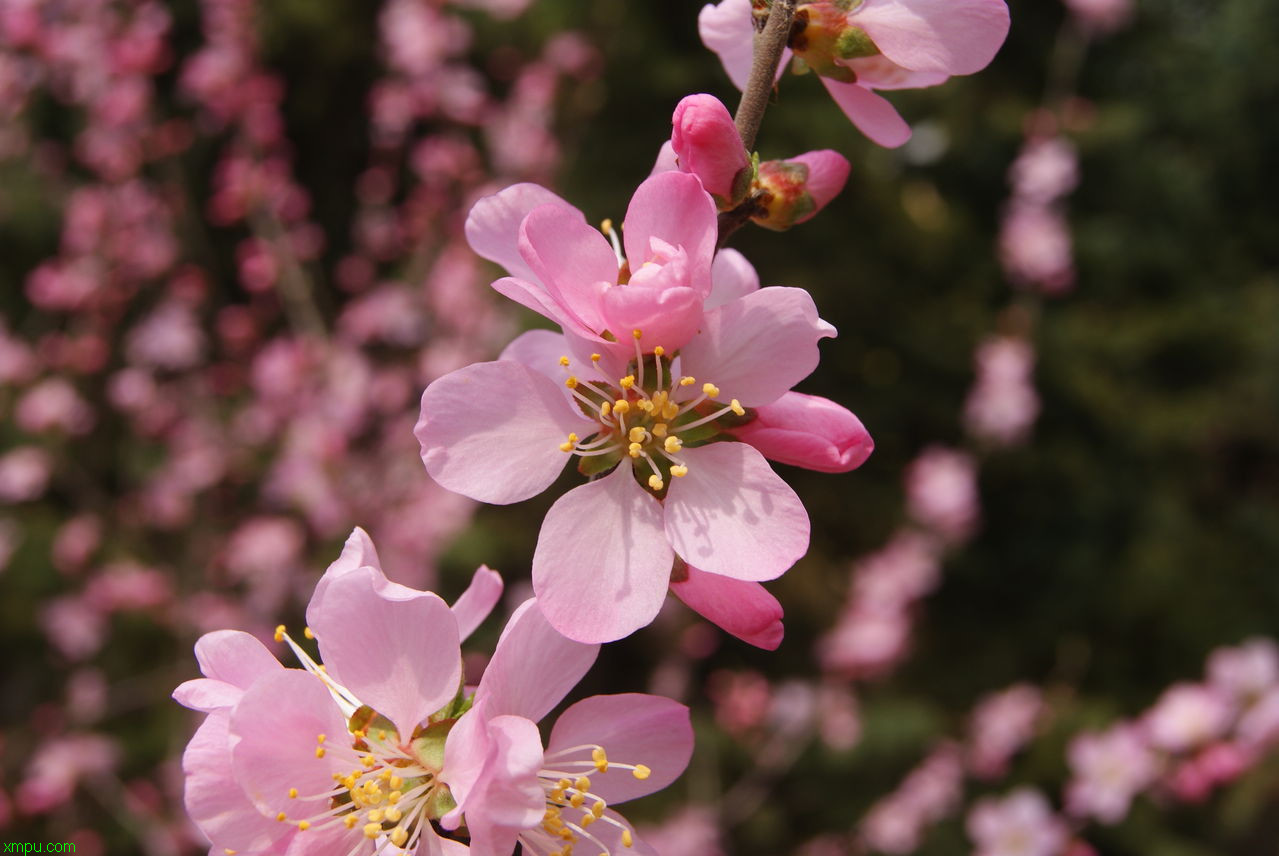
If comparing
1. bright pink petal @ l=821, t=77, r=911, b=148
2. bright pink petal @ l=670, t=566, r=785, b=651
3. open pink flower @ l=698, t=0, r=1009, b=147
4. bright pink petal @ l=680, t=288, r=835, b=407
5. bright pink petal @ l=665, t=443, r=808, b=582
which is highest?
open pink flower @ l=698, t=0, r=1009, b=147

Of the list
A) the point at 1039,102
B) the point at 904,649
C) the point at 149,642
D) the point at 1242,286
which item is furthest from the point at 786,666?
the point at 1242,286

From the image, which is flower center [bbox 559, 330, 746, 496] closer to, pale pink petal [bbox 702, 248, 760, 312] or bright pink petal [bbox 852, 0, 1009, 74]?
pale pink petal [bbox 702, 248, 760, 312]

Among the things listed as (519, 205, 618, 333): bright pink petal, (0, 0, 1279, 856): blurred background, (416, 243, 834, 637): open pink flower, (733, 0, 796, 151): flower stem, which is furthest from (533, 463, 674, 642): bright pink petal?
(0, 0, 1279, 856): blurred background

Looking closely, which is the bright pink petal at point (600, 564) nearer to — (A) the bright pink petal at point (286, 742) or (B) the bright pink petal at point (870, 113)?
(A) the bright pink petal at point (286, 742)

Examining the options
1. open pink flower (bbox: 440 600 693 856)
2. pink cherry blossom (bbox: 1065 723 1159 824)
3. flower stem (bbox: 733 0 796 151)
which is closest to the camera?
open pink flower (bbox: 440 600 693 856)

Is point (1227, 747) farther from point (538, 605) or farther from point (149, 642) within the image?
point (149, 642)

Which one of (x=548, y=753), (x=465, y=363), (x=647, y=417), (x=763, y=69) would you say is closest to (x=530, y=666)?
(x=548, y=753)

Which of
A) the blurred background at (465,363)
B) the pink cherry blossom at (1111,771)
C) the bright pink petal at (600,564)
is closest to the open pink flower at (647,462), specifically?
the bright pink petal at (600,564)
